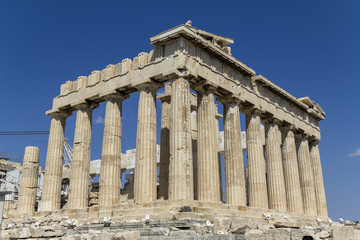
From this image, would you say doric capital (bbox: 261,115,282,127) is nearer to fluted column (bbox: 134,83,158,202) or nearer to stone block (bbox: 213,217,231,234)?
fluted column (bbox: 134,83,158,202)

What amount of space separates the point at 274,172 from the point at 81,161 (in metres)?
14.6

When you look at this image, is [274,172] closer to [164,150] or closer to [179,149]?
[164,150]

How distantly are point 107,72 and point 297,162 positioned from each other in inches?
754

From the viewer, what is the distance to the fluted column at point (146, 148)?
23578mm

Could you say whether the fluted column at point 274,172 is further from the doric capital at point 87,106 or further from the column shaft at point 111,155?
the doric capital at point 87,106

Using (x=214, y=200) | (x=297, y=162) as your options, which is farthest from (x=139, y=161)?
(x=297, y=162)

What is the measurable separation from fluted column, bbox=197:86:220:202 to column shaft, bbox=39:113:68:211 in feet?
37.9

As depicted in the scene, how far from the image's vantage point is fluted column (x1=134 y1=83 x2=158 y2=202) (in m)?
23.6

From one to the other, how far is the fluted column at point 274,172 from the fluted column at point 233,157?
5325 mm

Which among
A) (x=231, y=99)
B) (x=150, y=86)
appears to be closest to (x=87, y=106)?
(x=150, y=86)

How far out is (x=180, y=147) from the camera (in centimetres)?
2248

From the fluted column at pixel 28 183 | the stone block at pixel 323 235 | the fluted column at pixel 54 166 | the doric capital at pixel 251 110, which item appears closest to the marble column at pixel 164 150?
the doric capital at pixel 251 110

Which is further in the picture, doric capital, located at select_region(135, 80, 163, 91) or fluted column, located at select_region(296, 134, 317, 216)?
fluted column, located at select_region(296, 134, 317, 216)

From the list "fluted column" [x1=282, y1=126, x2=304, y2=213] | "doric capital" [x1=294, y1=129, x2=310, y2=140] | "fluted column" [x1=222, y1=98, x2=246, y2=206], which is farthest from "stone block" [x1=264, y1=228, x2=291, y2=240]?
"doric capital" [x1=294, y1=129, x2=310, y2=140]
